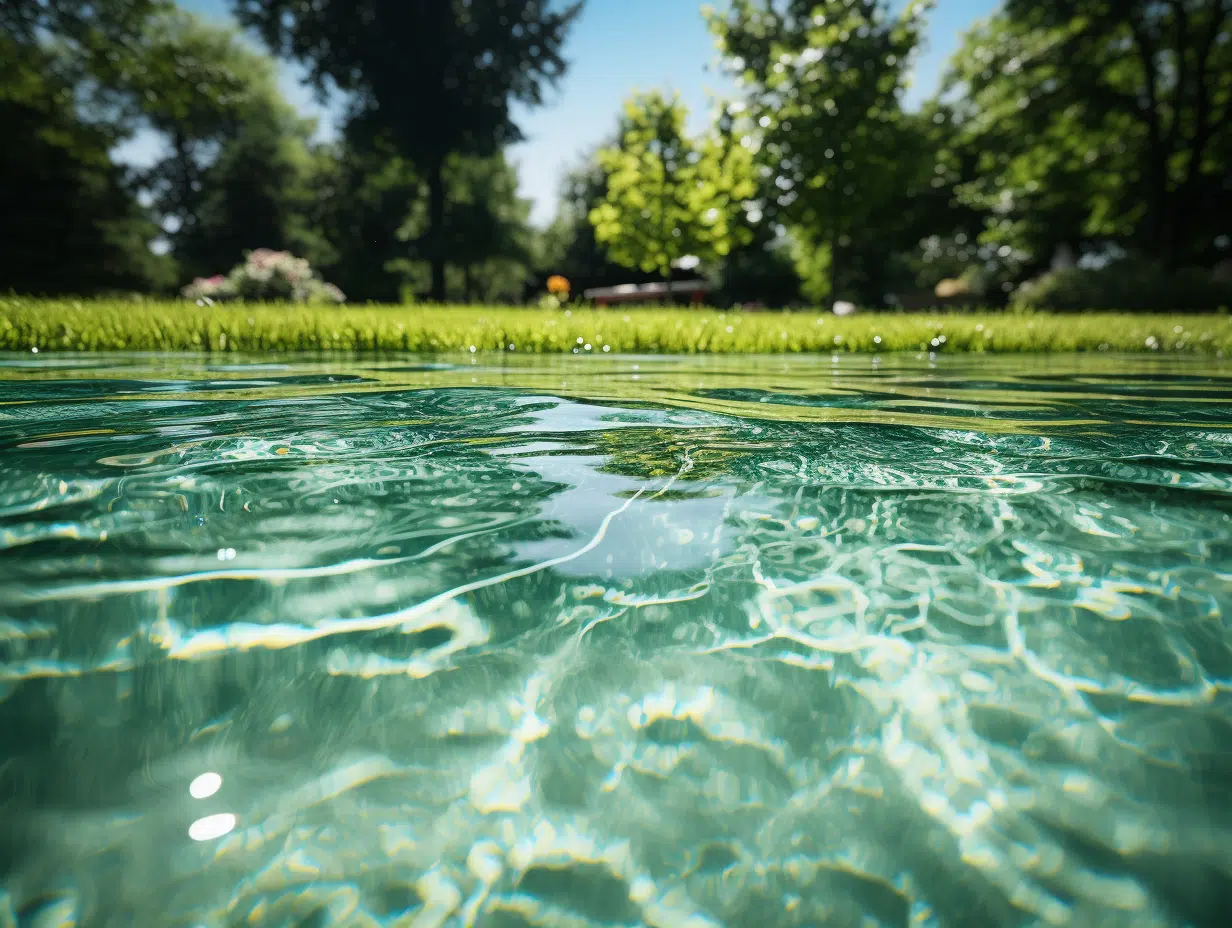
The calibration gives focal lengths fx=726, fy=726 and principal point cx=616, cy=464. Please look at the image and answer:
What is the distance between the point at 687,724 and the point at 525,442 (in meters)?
1.23

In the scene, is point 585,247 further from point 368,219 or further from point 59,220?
point 59,220

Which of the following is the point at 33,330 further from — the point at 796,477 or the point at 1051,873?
the point at 1051,873

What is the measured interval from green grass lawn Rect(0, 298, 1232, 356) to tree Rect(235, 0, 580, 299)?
62.8 feet

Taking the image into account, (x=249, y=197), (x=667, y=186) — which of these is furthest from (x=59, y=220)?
(x=667, y=186)

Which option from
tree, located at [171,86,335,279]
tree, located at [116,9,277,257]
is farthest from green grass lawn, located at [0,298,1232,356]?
tree, located at [171,86,335,279]

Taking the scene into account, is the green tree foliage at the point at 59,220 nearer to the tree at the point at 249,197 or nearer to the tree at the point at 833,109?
the tree at the point at 249,197

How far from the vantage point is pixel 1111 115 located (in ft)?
77.3

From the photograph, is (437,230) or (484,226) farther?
(484,226)

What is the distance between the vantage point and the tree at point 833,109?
60.3 ft

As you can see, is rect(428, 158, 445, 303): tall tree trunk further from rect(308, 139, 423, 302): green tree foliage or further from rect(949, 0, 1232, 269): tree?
rect(949, 0, 1232, 269): tree

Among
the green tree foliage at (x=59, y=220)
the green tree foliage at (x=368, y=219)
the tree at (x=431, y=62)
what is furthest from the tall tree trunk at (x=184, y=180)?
the tree at (x=431, y=62)

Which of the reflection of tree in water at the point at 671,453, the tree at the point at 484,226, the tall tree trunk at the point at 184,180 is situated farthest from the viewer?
the tall tree trunk at the point at 184,180

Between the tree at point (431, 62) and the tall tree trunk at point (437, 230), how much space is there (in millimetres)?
35

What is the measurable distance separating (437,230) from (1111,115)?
22606 mm
